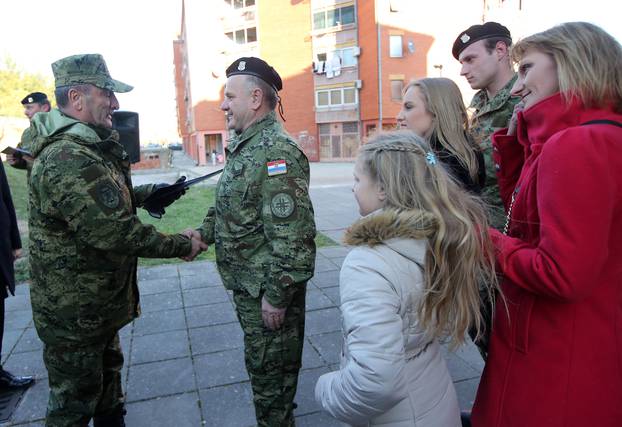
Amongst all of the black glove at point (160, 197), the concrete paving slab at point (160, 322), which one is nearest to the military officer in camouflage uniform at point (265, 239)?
the black glove at point (160, 197)

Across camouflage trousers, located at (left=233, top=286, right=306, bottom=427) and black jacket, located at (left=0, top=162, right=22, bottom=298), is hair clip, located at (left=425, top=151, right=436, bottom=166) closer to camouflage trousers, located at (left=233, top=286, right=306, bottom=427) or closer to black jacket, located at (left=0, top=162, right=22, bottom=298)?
camouflage trousers, located at (left=233, top=286, right=306, bottom=427)

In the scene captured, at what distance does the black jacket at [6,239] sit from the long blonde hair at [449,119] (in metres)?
3.32

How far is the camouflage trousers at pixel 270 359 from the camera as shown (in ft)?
8.12

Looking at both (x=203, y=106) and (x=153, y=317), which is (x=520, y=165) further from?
(x=203, y=106)

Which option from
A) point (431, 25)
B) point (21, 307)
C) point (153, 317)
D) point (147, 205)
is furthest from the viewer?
point (431, 25)

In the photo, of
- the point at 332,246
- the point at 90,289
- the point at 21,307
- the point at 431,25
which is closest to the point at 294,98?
the point at 431,25

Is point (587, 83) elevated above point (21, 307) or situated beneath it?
elevated above

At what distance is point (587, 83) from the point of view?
4.65 feet

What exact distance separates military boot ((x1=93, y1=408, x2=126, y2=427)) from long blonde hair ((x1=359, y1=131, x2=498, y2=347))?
7.45ft

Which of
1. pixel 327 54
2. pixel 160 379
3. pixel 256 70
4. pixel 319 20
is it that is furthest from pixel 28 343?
pixel 319 20

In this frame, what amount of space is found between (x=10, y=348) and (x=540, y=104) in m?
4.76

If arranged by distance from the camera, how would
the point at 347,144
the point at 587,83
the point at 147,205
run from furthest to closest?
the point at 347,144, the point at 147,205, the point at 587,83

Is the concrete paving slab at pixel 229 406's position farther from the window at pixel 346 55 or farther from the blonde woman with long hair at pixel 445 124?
the window at pixel 346 55

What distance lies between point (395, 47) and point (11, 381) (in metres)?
34.3
